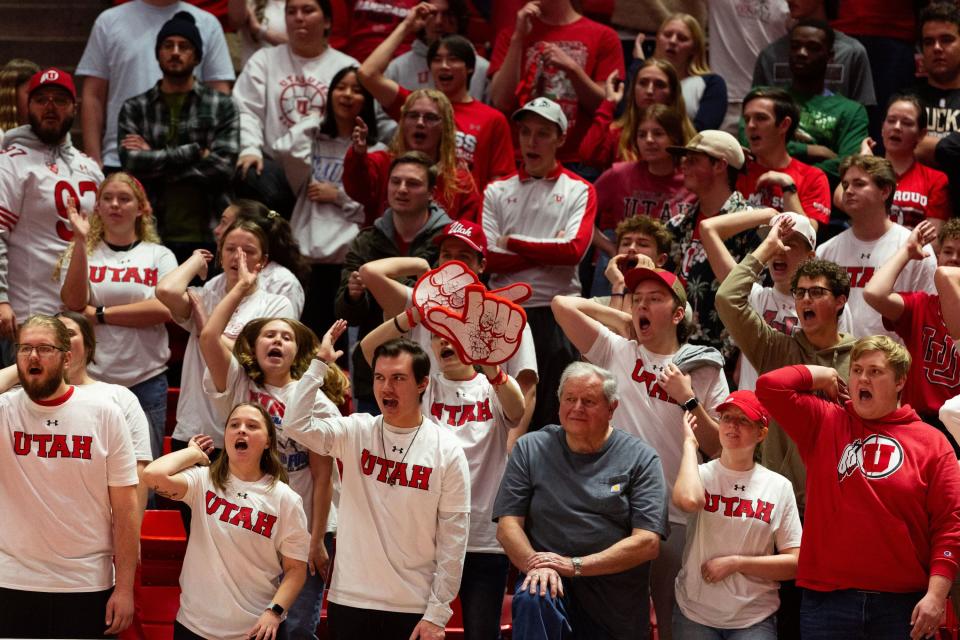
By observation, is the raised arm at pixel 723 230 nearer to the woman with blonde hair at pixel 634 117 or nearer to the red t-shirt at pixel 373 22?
the woman with blonde hair at pixel 634 117

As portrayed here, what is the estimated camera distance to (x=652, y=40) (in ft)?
31.1

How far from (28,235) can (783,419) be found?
14.3 ft

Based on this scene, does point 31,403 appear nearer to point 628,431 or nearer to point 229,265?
point 229,265

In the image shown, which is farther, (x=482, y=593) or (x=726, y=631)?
(x=482, y=593)

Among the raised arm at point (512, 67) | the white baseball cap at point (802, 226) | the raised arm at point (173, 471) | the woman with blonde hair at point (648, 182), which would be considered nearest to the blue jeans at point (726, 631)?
the white baseball cap at point (802, 226)

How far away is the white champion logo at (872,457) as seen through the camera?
5250mm

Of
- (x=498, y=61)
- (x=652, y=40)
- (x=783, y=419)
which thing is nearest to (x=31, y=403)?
(x=783, y=419)

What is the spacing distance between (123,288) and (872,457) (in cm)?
389

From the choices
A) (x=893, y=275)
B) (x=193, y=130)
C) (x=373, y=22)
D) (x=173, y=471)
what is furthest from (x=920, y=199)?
(x=173, y=471)

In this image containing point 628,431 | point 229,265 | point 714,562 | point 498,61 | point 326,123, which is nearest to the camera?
point 714,562

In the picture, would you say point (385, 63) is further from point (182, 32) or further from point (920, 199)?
point (920, 199)

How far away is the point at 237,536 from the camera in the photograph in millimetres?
5441

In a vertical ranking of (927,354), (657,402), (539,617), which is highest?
(927,354)

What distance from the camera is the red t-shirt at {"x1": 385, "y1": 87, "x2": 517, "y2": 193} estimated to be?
8.06 meters
